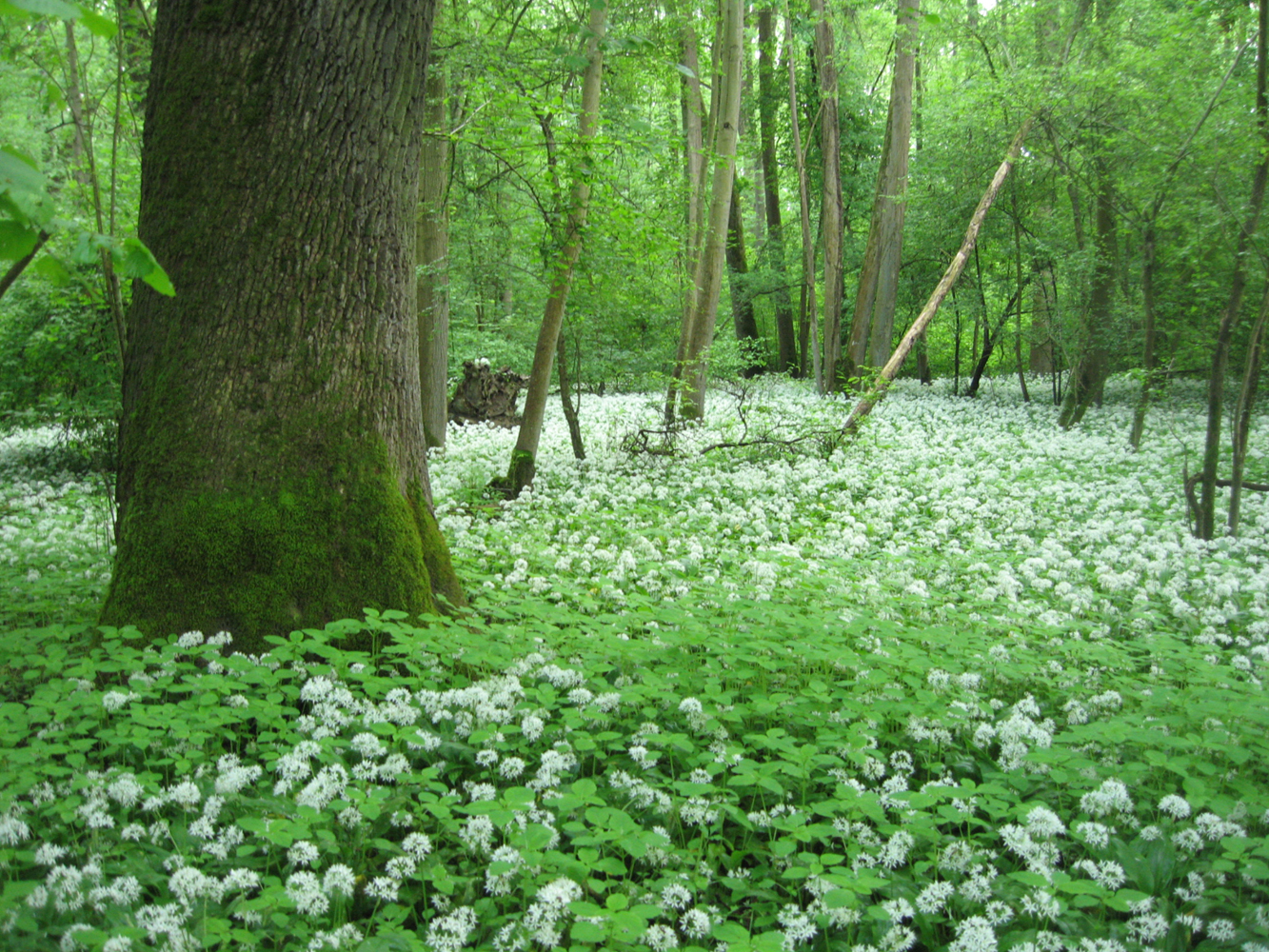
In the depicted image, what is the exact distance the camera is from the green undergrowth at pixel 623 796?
2260 mm

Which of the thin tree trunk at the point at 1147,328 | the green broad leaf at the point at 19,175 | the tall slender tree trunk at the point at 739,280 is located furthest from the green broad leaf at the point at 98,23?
the tall slender tree trunk at the point at 739,280

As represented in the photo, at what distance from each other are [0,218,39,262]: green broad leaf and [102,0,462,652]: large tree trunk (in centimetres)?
255

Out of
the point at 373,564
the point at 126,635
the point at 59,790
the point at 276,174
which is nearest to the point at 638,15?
the point at 276,174

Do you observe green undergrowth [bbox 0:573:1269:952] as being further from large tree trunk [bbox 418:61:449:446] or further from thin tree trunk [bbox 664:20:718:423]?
thin tree trunk [bbox 664:20:718:423]

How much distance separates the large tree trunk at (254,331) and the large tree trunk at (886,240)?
13.8m

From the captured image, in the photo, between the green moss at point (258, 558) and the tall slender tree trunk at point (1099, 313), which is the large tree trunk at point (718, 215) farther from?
the green moss at point (258, 558)

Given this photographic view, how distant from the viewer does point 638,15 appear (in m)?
12.6

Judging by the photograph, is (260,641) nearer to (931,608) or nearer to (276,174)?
(276,174)

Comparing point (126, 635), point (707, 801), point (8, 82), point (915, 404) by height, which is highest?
point (8, 82)

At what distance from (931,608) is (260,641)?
12.3ft

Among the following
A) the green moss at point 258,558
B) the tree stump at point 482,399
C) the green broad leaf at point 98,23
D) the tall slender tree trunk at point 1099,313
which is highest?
the tall slender tree trunk at point 1099,313

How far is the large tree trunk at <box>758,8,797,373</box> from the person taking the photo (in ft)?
71.1

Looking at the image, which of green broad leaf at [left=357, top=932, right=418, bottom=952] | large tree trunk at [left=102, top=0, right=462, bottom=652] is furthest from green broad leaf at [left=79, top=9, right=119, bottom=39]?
large tree trunk at [left=102, top=0, right=462, bottom=652]

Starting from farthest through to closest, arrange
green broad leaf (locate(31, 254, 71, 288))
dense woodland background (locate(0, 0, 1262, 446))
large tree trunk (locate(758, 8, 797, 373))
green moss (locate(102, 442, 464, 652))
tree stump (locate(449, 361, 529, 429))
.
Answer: large tree trunk (locate(758, 8, 797, 373))
tree stump (locate(449, 361, 529, 429))
dense woodland background (locate(0, 0, 1262, 446))
green moss (locate(102, 442, 464, 652))
green broad leaf (locate(31, 254, 71, 288))
